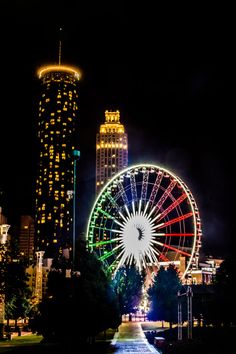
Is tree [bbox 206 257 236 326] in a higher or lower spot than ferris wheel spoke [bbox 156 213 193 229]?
lower

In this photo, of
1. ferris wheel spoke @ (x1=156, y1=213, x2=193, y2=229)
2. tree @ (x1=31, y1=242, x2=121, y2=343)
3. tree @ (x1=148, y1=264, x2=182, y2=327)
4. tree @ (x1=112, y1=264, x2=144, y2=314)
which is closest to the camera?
tree @ (x1=31, y1=242, x2=121, y2=343)

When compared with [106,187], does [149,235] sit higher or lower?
lower

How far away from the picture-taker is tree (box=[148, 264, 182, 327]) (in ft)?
→ 237

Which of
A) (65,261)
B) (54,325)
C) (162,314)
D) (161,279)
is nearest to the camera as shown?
(54,325)

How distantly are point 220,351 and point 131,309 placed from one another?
69734mm

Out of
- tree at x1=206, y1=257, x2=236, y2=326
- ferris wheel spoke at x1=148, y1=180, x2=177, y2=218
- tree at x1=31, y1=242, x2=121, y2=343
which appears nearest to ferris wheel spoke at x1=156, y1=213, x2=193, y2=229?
ferris wheel spoke at x1=148, y1=180, x2=177, y2=218

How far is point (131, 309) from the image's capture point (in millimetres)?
102375

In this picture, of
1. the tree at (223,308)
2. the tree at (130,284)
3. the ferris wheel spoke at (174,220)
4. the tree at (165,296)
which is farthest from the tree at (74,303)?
the tree at (130,284)

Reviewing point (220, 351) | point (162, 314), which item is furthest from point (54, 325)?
point (162, 314)

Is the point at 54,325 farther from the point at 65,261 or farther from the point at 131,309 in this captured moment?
the point at 131,309

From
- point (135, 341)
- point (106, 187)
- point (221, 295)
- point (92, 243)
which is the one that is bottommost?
point (135, 341)

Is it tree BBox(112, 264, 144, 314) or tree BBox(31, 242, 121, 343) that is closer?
tree BBox(31, 242, 121, 343)

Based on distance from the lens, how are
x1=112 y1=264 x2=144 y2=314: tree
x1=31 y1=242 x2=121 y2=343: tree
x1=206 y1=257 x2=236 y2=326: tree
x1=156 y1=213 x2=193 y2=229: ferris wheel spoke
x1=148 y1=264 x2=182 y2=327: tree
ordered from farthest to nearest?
x1=112 y1=264 x2=144 y2=314: tree < x1=156 y1=213 x2=193 y2=229: ferris wheel spoke < x1=148 y1=264 x2=182 y2=327: tree < x1=206 y1=257 x2=236 y2=326: tree < x1=31 y1=242 x2=121 y2=343: tree

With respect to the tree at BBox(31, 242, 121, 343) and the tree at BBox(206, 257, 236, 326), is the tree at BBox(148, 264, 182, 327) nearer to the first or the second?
the tree at BBox(206, 257, 236, 326)
